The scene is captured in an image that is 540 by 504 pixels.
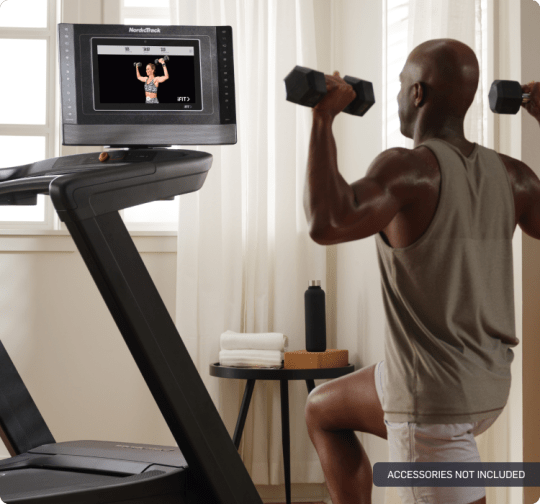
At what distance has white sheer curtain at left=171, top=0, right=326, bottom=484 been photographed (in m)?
2.29

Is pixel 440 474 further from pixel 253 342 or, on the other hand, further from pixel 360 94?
pixel 253 342

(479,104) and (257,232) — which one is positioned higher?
(479,104)

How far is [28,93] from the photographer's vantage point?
259 centimetres

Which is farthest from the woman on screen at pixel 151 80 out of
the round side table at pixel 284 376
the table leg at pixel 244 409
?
A: the table leg at pixel 244 409

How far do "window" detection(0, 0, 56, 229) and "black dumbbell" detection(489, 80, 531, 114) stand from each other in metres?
2.04

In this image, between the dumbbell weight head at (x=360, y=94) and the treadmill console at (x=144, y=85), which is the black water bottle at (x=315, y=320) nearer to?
the treadmill console at (x=144, y=85)

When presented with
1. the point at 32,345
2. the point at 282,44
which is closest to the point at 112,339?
the point at 32,345

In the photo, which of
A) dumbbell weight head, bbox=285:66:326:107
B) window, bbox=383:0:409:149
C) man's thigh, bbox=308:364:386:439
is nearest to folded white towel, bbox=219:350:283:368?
window, bbox=383:0:409:149

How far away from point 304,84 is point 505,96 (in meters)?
0.38

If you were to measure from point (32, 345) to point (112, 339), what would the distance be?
1.04ft

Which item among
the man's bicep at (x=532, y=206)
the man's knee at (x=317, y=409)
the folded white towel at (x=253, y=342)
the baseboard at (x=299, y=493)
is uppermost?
the man's bicep at (x=532, y=206)

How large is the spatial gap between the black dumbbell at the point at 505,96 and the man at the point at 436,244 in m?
0.07

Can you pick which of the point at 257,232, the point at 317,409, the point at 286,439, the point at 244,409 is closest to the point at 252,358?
the point at 244,409

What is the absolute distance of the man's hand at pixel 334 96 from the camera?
32.0 inches
